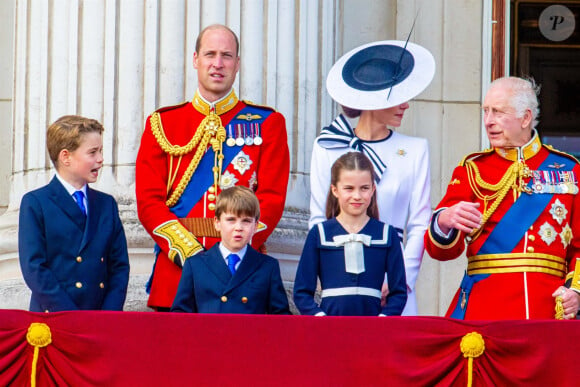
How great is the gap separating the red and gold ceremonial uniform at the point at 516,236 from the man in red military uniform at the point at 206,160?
81 cm

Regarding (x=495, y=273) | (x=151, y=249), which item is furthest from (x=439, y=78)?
(x=495, y=273)

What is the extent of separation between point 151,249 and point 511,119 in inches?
82.0

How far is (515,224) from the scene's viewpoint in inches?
258

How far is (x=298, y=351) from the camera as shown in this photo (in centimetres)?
569

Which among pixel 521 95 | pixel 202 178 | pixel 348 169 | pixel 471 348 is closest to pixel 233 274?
pixel 348 169

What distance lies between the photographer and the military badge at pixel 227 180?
6.98 metres

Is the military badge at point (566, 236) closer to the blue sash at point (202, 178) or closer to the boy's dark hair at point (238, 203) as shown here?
the boy's dark hair at point (238, 203)

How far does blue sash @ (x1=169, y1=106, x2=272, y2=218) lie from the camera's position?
22.9 feet

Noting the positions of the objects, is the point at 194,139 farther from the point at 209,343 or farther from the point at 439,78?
the point at 439,78

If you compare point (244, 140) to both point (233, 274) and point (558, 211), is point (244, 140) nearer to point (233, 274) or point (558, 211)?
point (233, 274)

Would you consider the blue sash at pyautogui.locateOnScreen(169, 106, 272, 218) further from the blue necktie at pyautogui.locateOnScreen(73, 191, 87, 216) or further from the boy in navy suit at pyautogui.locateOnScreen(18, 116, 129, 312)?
the blue necktie at pyautogui.locateOnScreen(73, 191, 87, 216)

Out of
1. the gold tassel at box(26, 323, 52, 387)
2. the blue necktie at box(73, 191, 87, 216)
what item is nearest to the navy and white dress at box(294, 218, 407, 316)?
the blue necktie at box(73, 191, 87, 216)

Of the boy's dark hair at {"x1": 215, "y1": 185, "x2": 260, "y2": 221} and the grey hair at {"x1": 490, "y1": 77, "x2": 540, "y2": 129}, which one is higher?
the grey hair at {"x1": 490, "y1": 77, "x2": 540, "y2": 129}

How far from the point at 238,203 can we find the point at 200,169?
67 cm
